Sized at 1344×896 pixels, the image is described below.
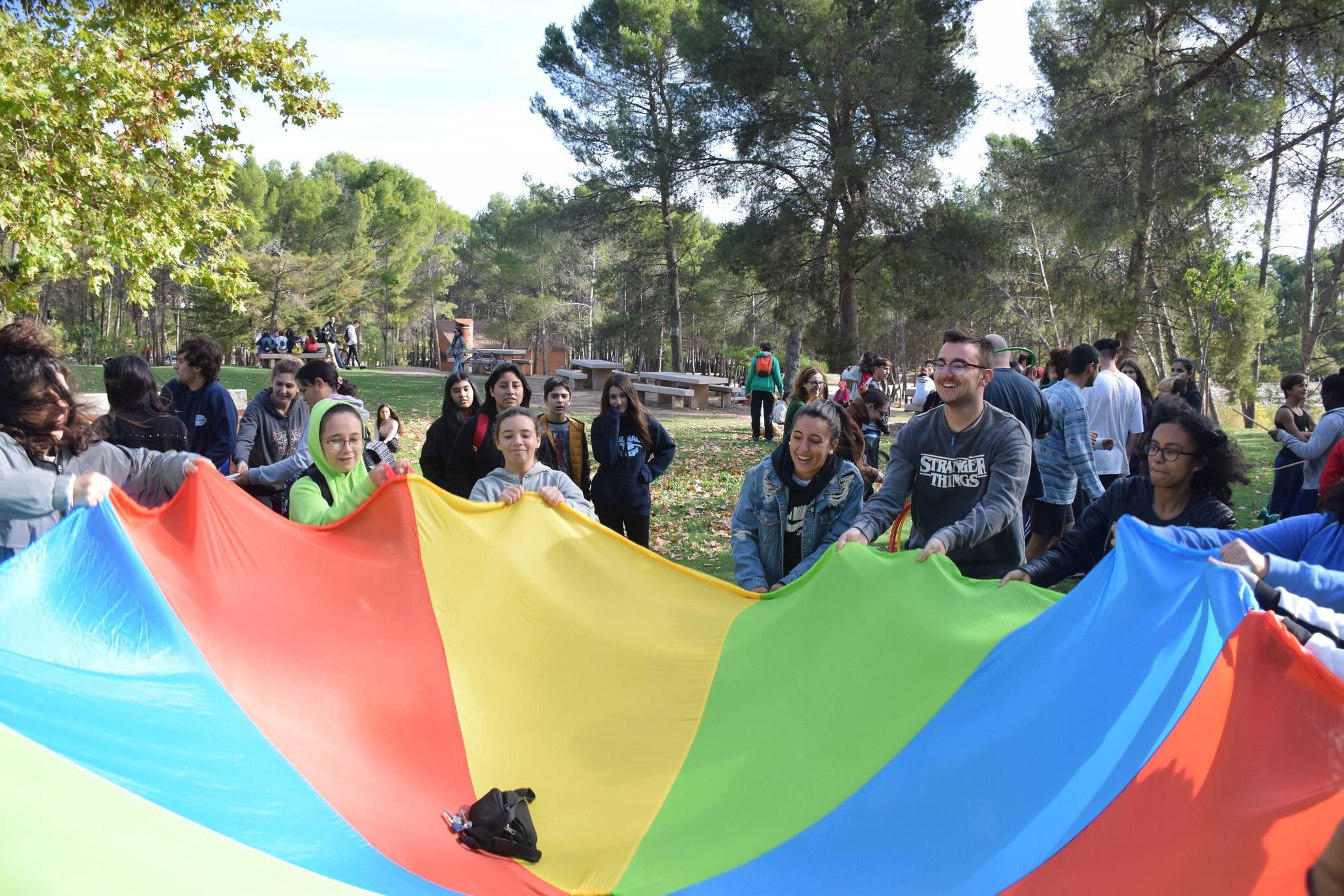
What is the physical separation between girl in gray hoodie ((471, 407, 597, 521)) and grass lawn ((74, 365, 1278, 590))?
188 centimetres

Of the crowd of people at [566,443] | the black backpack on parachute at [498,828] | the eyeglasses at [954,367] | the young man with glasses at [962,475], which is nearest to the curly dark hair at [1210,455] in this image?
the young man with glasses at [962,475]

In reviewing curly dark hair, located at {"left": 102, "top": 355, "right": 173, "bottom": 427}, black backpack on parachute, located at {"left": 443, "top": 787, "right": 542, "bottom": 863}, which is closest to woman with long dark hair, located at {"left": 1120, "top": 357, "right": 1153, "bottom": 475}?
black backpack on parachute, located at {"left": 443, "top": 787, "right": 542, "bottom": 863}

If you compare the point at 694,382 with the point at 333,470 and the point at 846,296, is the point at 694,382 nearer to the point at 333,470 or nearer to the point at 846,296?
the point at 846,296

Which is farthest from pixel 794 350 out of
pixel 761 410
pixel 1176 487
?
pixel 1176 487

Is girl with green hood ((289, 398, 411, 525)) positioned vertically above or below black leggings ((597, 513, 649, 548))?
above

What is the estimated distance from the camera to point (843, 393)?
48.8ft

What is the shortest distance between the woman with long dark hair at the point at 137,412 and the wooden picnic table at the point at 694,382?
19.1 m

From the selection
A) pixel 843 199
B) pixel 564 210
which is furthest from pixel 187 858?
pixel 564 210

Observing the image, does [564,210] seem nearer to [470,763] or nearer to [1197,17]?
[1197,17]

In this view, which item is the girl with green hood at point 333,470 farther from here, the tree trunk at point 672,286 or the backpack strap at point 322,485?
the tree trunk at point 672,286

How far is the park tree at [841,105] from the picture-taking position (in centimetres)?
1998

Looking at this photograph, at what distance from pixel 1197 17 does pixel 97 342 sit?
39.8 m

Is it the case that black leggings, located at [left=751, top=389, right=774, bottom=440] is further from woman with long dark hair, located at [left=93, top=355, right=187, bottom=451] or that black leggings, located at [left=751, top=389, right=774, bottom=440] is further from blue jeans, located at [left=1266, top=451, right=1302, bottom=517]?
woman with long dark hair, located at [left=93, top=355, right=187, bottom=451]

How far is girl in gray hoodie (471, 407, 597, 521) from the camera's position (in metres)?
4.89
